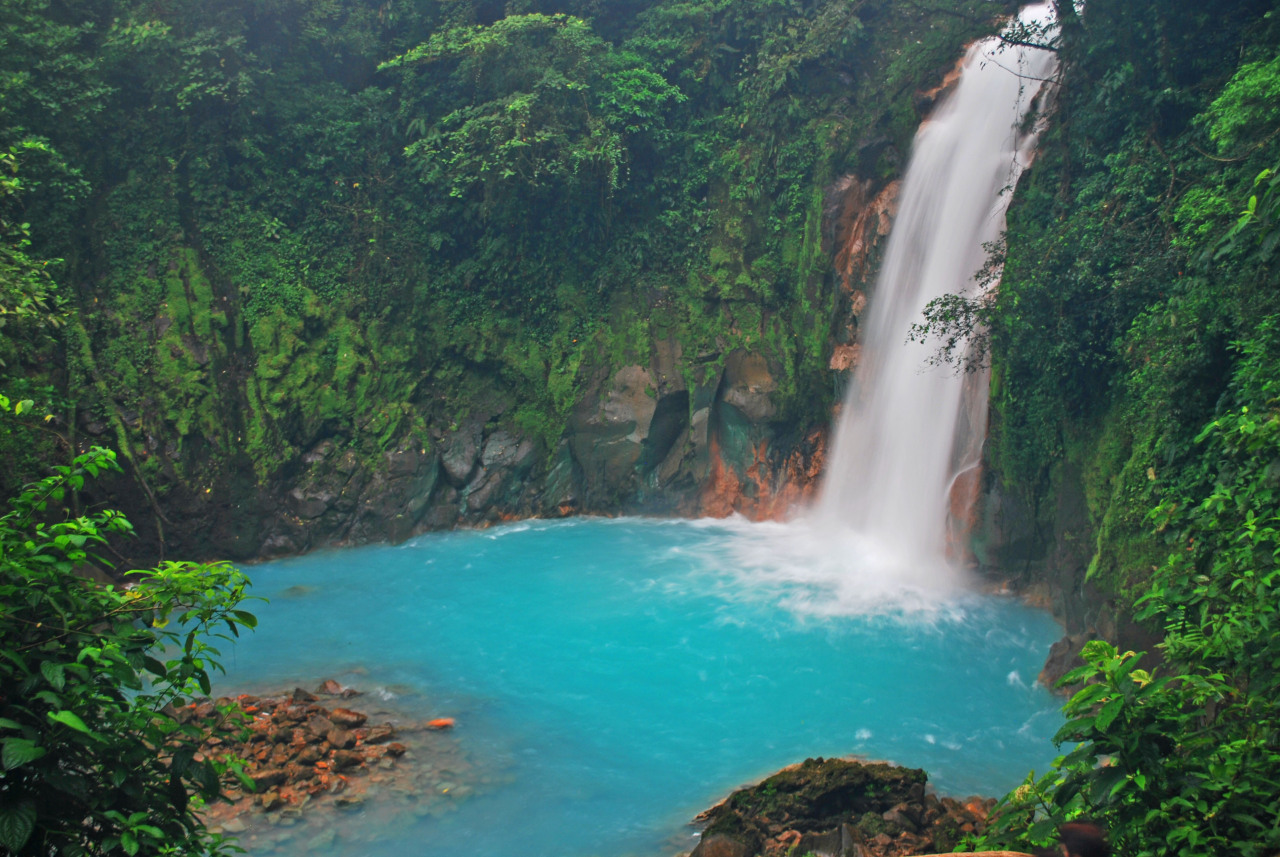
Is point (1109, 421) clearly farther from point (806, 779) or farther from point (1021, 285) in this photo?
point (806, 779)

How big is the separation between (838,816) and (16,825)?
553 cm

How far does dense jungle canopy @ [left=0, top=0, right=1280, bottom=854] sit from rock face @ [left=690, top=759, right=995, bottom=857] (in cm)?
272

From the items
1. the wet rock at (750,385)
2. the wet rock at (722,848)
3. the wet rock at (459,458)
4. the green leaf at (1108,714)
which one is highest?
the wet rock at (750,385)

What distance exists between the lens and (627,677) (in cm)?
957

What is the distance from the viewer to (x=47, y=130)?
42.0 ft

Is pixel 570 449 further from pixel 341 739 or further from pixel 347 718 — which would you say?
pixel 341 739

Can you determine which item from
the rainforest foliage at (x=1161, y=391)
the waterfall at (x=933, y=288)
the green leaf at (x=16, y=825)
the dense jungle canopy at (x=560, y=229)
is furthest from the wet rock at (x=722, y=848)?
the waterfall at (x=933, y=288)

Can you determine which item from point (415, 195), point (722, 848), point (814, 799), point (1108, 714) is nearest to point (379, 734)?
point (722, 848)

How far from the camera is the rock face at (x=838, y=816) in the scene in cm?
593

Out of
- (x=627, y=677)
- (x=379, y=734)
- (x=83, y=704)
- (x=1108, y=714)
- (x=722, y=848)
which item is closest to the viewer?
(x=83, y=704)

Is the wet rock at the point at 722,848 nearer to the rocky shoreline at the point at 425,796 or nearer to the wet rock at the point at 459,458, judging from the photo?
the rocky shoreline at the point at 425,796

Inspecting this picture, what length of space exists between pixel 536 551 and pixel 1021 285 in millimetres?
8555

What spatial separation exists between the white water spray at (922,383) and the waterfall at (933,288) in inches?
0.7

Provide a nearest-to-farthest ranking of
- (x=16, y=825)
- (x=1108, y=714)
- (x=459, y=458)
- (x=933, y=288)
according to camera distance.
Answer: (x=16, y=825) → (x=1108, y=714) → (x=933, y=288) → (x=459, y=458)
